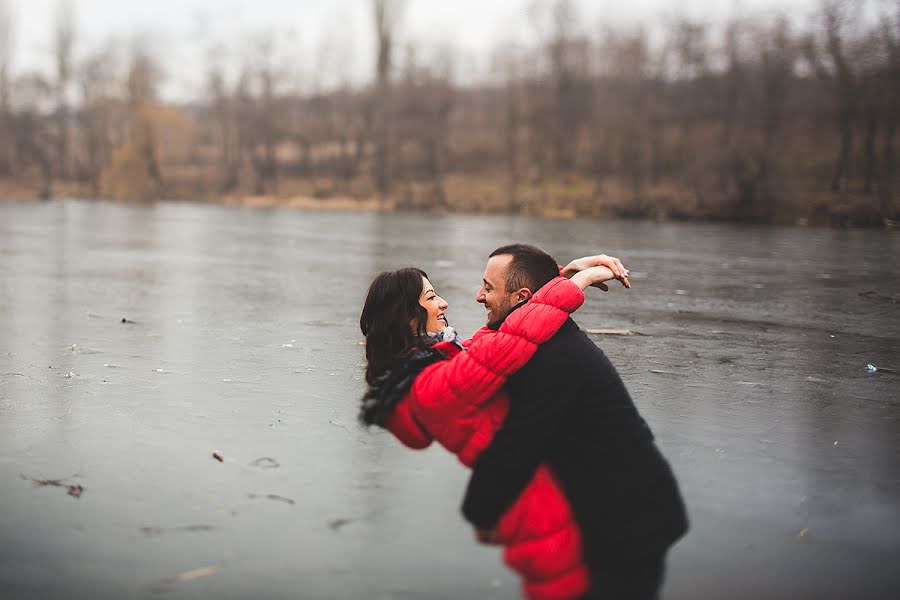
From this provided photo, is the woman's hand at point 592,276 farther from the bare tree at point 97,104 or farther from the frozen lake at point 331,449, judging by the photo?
the bare tree at point 97,104

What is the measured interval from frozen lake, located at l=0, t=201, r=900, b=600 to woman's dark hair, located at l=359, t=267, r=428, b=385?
29.0 inches

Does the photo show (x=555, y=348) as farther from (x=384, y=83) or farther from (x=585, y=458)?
(x=384, y=83)

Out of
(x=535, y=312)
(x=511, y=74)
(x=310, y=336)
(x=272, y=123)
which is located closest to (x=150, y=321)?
(x=310, y=336)

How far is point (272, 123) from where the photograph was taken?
209 feet

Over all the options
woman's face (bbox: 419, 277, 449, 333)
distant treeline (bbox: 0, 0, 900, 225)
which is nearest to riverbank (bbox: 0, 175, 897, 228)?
distant treeline (bbox: 0, 0, 900, 225)

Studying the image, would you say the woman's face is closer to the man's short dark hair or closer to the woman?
the woman

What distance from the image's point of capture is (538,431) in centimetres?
296

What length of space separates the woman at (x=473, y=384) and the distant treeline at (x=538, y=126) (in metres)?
29.9

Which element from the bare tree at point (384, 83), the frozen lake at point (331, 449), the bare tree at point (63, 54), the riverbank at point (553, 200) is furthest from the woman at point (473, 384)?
the bare tree at point (63, 54)

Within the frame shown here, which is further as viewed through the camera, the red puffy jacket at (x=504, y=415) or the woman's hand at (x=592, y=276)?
the woman's hand at (x=592, y=276)

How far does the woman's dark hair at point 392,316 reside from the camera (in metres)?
3.31

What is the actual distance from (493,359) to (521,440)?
27 centimetres

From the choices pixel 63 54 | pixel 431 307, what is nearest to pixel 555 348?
pixel 431 307

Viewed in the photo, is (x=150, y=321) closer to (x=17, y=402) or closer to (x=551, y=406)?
(x=17, y=402)
